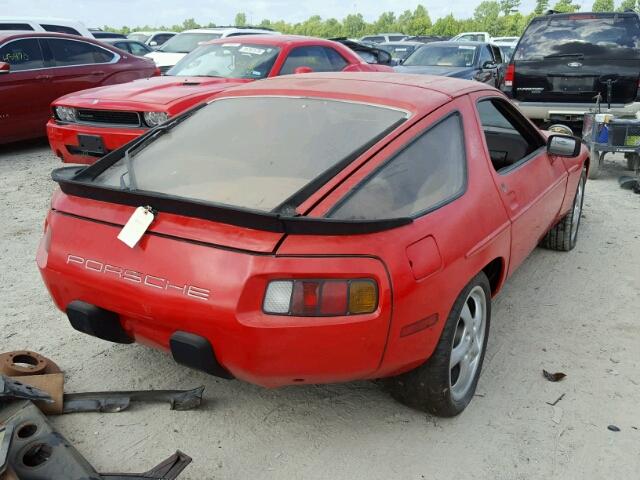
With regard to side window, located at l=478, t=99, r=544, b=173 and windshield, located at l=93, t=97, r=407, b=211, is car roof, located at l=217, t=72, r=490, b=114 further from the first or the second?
side window, located at l=478, t=99, r=544, b=173

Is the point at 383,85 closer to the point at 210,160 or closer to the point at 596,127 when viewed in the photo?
the point at 210,160

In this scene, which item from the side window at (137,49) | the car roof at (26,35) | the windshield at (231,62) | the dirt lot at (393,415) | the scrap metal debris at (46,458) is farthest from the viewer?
the side window at (137,49)

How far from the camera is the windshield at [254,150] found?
2.60m

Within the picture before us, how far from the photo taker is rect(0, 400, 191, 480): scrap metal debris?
2127 millimetres

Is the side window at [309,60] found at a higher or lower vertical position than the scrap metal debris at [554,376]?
higher

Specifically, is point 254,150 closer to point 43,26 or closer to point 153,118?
point 153,118

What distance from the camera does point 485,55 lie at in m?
12.2

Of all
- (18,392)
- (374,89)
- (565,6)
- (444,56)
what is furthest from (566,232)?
(565,6)

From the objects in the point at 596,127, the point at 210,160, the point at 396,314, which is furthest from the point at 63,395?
the point at 596,127

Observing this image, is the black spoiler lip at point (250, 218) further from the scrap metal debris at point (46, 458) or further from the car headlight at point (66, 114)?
the car headlight at point (66, 114)

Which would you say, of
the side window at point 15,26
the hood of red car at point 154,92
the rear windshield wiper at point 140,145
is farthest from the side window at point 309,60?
the side window at point 15,26

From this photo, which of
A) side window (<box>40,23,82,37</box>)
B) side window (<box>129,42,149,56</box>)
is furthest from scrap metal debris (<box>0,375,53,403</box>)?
side window (<box>129,42,149,56</box>)

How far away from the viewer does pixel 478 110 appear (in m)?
3.29

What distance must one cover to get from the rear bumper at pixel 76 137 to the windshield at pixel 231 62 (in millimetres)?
1563
